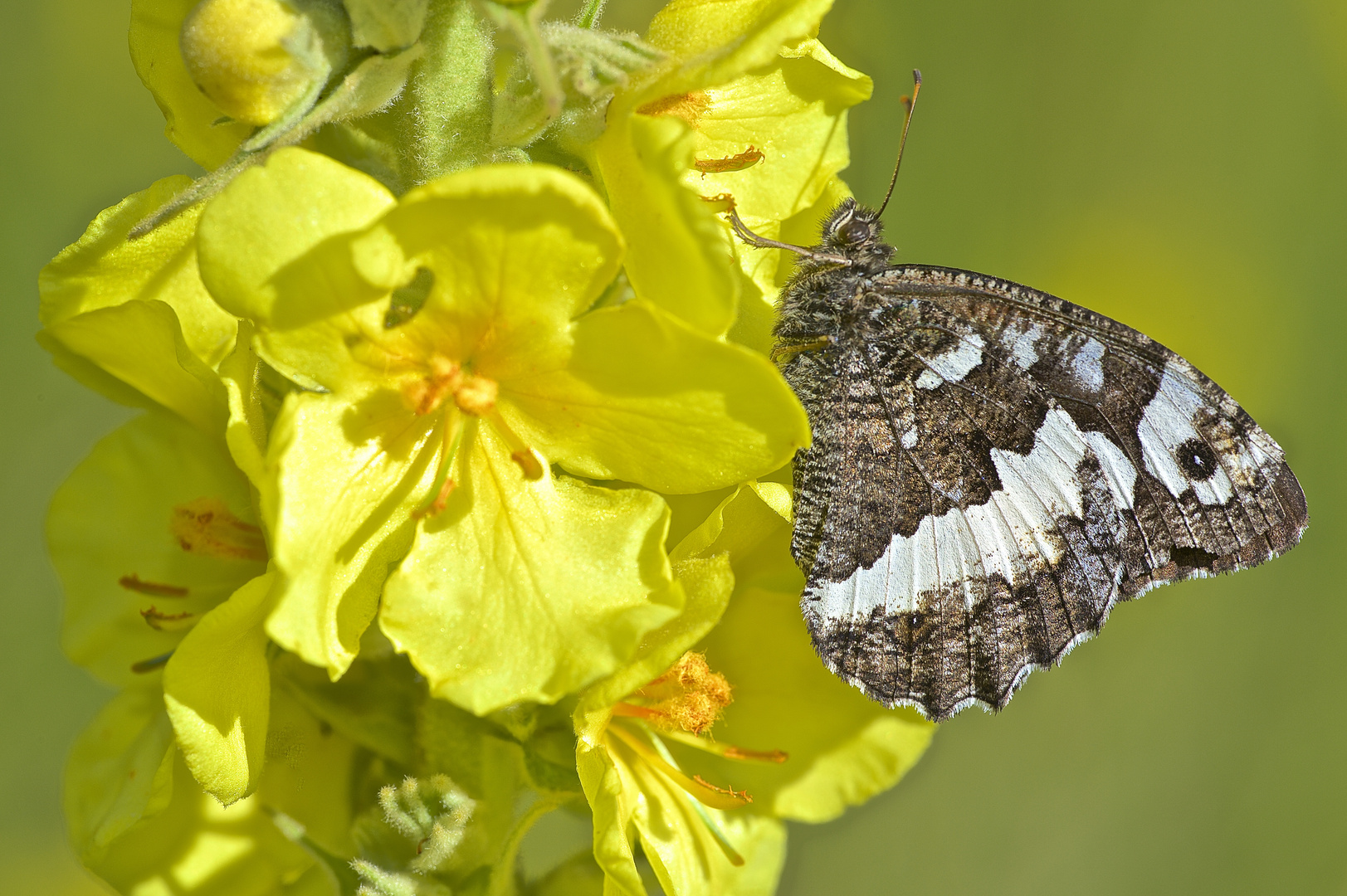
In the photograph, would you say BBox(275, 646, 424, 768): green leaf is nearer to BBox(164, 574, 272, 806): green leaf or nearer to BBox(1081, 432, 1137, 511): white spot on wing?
BBox(164, 574, 272, 806): green leaf

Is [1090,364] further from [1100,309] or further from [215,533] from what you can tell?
[1100,309]

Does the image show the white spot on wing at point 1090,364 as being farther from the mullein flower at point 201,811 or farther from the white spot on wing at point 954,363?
the mullein flower at point 201,811

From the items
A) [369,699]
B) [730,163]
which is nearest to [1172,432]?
[730,163]

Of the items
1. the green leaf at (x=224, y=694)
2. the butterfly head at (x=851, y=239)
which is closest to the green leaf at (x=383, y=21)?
the green leaf at (x=224, y=694)

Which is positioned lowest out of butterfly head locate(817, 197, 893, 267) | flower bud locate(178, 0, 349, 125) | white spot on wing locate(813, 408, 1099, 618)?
white spot on wing locate(813, 408, 1099, 618)

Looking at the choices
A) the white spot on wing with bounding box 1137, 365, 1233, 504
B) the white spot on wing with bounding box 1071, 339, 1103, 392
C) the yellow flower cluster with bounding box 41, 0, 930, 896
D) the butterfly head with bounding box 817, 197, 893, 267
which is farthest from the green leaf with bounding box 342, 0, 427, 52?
the white spot on wing with bounding box 1137, 365, 1233, 504

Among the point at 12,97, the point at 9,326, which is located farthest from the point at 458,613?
the point at 12,97
